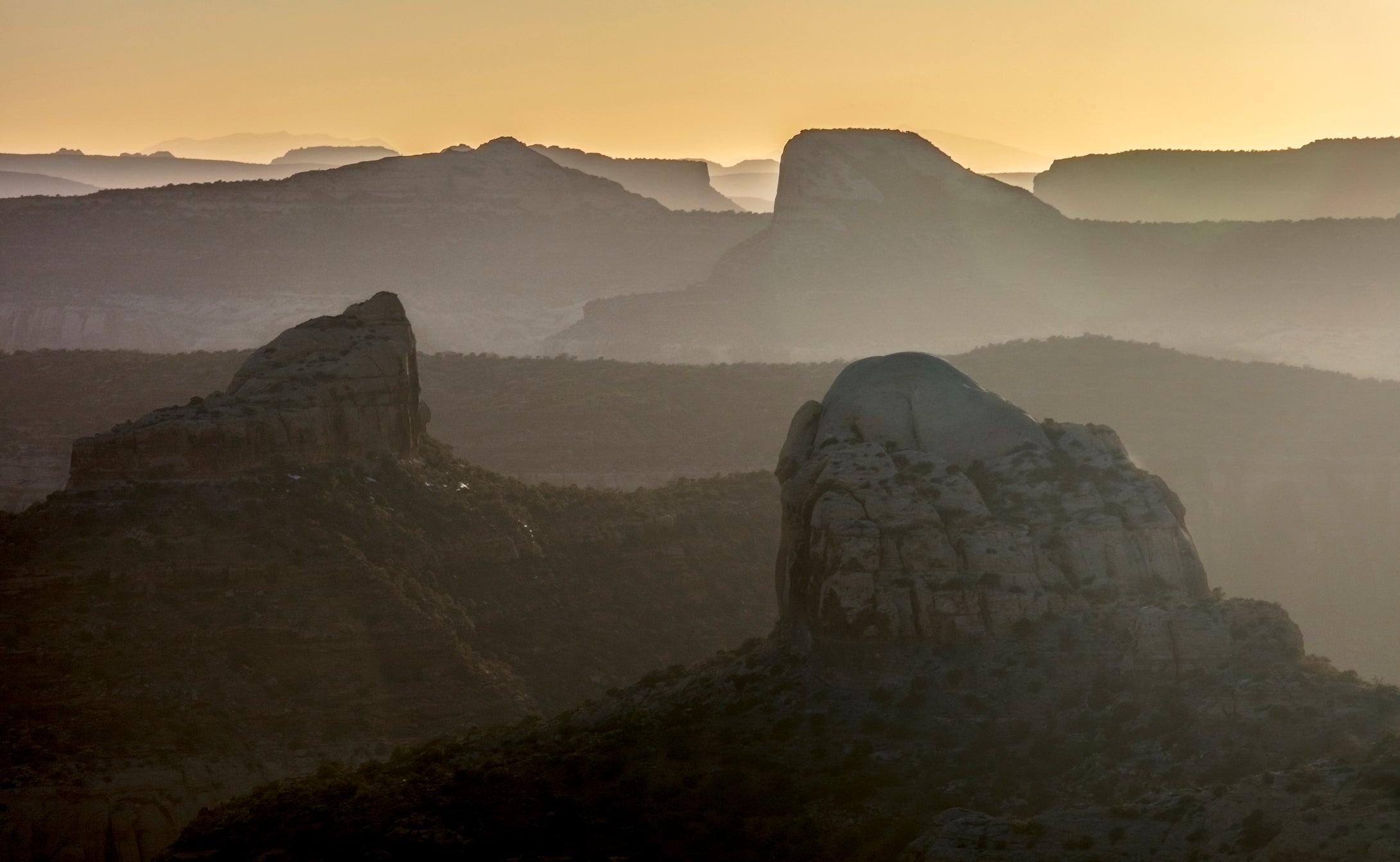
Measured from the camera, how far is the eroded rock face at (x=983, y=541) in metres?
30.0

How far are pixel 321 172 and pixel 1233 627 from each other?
172 metres

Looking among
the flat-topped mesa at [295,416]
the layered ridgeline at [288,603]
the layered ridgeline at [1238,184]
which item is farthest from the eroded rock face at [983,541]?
the layered ridgeline at [1238,184]

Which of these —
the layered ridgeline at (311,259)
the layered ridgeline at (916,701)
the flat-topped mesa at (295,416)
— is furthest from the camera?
the layered ridgeline at (311,259)

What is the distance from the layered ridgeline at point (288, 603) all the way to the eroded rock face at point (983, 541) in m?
12.6

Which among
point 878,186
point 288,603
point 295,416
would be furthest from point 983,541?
point 878,186

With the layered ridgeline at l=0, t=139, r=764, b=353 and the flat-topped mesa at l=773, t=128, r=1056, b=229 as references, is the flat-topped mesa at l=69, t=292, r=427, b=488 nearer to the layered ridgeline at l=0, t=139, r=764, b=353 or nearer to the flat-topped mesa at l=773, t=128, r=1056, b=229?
the layered ridgeline at l=0, t=139, r=764, b=353

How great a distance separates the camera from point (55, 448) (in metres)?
74.6

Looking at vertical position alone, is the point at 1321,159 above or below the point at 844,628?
above

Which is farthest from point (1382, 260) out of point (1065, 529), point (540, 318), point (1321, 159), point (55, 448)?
point (1065, 529)

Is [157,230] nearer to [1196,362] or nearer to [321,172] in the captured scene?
[321,172]

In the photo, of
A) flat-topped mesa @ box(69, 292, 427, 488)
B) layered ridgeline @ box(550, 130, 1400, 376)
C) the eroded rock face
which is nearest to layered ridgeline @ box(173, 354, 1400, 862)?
the eroded rock face

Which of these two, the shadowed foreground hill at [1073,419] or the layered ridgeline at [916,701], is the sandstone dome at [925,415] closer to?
the layered ridgeline at [916,701]

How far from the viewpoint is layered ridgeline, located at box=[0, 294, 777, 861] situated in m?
38.0

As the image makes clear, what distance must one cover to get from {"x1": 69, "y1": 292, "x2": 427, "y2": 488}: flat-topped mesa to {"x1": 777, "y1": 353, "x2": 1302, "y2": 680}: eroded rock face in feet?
53.0
